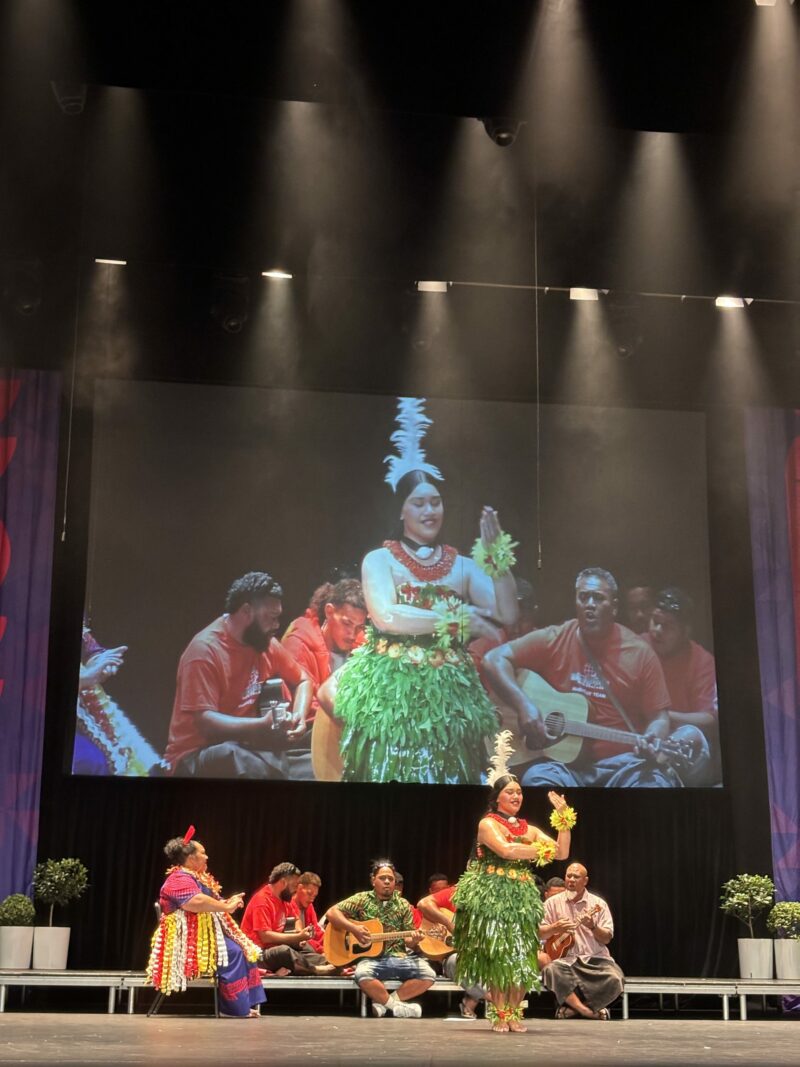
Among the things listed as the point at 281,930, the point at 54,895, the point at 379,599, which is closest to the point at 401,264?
the point at 379,599

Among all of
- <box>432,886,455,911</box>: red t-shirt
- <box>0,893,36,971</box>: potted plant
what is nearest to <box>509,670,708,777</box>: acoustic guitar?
<box>432,886,455,911</box>: red t-shirt

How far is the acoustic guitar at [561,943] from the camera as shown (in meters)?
7.56

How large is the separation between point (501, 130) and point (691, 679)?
14.5 ft

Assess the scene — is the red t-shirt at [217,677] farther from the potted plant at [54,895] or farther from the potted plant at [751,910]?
the potted plant at [751,910]

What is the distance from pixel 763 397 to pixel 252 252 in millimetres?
4246

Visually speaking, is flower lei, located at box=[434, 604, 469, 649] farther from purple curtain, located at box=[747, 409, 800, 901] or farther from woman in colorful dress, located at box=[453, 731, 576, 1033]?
woman in colorful dress, located at box=[453, 731, 576, 1033]

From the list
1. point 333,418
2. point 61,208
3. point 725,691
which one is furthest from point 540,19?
point 725,691

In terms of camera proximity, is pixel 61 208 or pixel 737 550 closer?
pixel 61 208

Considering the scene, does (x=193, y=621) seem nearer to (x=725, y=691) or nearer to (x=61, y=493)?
(x=61, y=493)

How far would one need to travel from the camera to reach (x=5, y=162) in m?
7.54

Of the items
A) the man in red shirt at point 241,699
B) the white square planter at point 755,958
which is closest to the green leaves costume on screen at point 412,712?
the man in red shirt at point 241,699

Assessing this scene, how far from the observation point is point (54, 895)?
8.80 m

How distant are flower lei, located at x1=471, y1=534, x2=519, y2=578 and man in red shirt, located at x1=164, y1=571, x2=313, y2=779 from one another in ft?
4.83

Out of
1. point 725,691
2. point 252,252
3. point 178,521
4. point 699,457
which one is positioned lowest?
point 725,691
